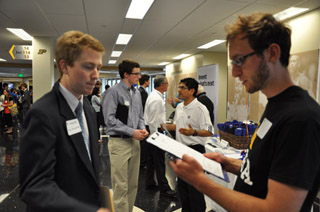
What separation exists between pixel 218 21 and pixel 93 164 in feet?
14.5

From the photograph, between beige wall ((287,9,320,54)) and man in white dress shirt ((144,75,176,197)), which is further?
beige wall ((287,9,320,54))

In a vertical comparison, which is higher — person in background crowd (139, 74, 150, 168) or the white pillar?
the white pillar

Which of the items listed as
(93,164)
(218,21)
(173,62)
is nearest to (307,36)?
(218,21)

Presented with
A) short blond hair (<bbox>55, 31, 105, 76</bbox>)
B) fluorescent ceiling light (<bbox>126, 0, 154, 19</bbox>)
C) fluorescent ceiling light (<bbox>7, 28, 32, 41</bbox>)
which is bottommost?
short blond hair (<bbox>55, 31, 105, 76</bbox>)

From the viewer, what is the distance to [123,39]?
6719mm

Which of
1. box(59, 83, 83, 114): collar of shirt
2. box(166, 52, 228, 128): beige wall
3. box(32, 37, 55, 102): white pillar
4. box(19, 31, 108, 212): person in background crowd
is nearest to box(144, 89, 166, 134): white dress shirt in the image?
box(19, 31, 108, 212): person in background crowd

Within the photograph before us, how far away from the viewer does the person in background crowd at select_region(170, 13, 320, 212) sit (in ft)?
2.43

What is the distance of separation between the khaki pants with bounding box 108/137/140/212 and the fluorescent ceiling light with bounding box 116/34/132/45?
4.37m

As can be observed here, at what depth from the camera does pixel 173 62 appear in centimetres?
1187

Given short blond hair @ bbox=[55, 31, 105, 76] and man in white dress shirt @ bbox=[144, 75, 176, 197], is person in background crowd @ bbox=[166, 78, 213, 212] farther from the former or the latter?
short blond hair @ bbox=[55, 31, 105, 76]

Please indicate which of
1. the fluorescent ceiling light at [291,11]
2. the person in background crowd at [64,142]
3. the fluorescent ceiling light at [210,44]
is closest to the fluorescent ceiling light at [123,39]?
the fluorescent ceiling light at [210,44]

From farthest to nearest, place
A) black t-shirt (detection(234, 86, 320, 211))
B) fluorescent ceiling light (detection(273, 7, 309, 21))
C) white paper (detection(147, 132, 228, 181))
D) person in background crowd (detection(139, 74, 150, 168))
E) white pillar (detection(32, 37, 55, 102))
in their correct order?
white pillar (detection(32, 37, 55, 102)) < person in background crowd (detection(139, 74, 150, 168)) < fluorescent ceiling light (detection(273, 7, 309, 21)) < white paper (detection(147, 132, 228, 181)) < black t-shirt (detection(234, 86, 320, 211))

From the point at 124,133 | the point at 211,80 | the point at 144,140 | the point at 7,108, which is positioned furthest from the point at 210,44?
the point at 7,108

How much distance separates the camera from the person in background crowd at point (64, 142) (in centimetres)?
81
